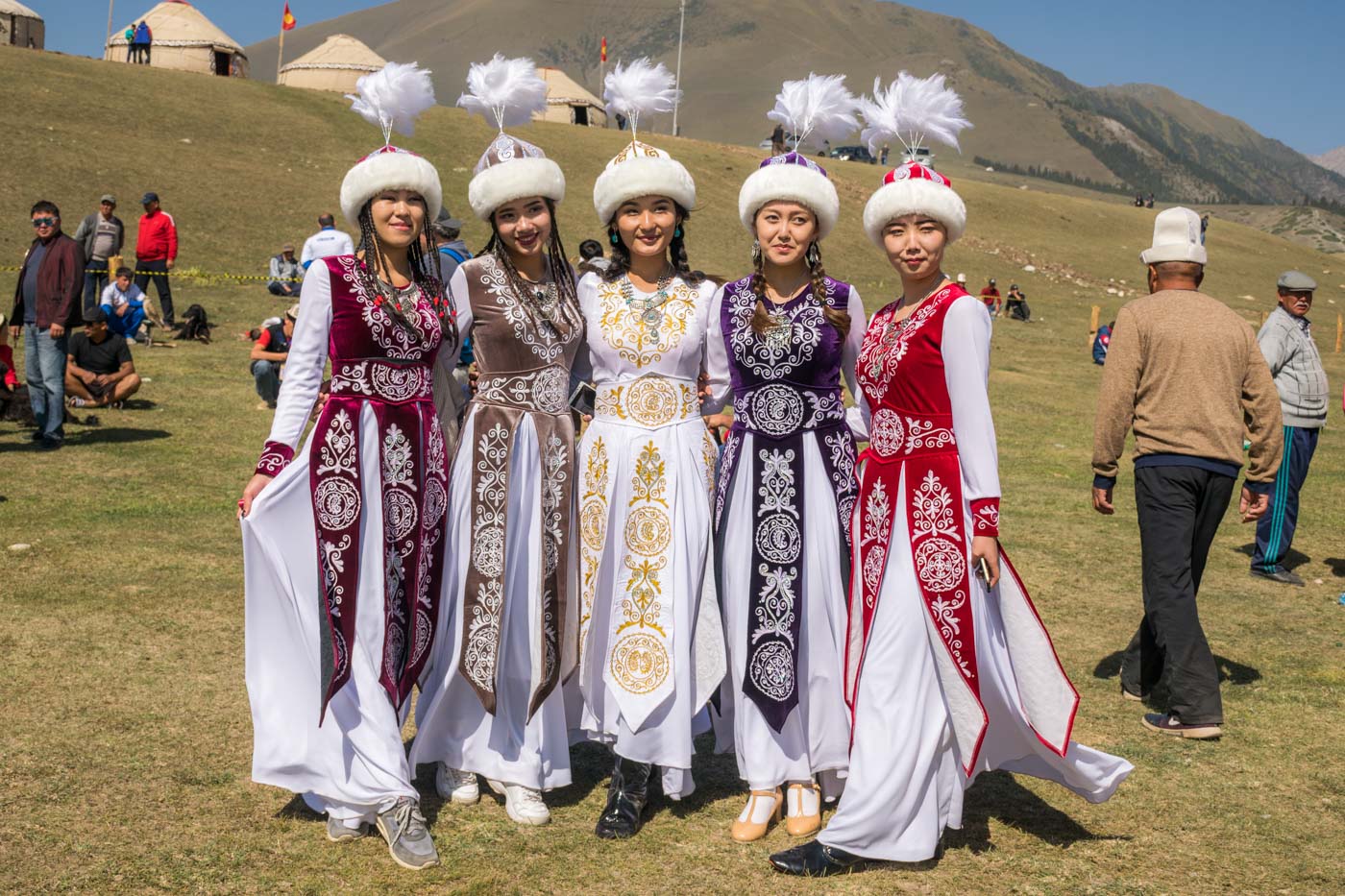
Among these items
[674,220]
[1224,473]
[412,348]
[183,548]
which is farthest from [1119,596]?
[183,548]

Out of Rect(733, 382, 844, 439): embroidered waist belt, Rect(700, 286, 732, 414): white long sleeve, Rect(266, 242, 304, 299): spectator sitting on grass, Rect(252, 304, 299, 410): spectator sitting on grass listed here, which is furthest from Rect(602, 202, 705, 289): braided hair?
Rect(266, 242, 304, 299): spectator sitting on grass

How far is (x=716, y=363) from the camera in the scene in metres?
4.63

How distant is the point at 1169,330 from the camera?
5480 millimetres

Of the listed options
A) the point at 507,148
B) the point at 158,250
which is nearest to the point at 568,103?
the point at 158,250

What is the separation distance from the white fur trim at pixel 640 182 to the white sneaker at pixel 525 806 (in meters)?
2.08

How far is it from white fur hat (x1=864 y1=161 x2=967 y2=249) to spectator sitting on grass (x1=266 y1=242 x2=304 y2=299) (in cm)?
1824

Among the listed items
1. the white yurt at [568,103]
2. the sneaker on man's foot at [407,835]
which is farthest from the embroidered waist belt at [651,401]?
the white yurt at [568,103]

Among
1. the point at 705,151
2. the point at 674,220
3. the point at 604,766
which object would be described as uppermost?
the point at 705,151

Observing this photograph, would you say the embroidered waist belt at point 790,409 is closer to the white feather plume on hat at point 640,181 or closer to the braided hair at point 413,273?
the white feather plume on hat at point 640,181

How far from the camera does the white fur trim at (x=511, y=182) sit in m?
4.53

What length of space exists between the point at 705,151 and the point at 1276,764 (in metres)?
39.8

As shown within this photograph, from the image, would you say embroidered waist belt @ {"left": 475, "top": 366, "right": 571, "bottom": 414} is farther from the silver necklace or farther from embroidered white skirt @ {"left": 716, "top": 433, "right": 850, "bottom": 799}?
embroidered white skirt @ {"left": 716, "top": 433, "right": 850, "bottom": 799}

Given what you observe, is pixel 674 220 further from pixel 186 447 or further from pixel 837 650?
pixel 186 447

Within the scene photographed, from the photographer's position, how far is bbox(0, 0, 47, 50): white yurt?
141 ft
